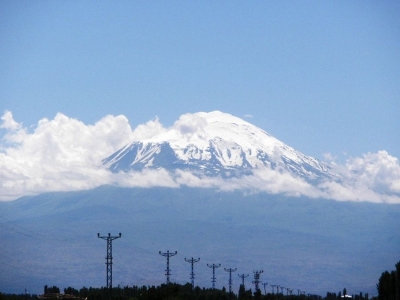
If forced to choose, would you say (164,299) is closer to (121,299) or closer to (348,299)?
(121,299)

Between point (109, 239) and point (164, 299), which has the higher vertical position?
point (109, 239)

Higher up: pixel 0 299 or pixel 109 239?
pixel 109 239

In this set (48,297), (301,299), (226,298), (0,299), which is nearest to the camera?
(0,299)

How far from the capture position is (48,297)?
4564 inches

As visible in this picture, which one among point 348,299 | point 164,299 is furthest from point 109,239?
point 348,299

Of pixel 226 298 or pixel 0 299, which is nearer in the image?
pixel 0 299

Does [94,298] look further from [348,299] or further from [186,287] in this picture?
→ [348,299]

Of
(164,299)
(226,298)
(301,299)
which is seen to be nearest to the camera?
(164,299)

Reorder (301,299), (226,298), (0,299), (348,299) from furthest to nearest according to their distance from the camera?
(348,299) < (301,299) < (226,298) < (0,299)

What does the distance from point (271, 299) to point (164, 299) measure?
3055 centimetres

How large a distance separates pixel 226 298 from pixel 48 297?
29595 mm

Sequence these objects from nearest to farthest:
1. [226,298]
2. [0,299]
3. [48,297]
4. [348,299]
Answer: [0,299], [48,297], [226,298], [348,299]

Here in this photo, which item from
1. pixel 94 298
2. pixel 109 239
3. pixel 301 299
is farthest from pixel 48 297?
pixel 301 299

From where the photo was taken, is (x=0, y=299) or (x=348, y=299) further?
(x=348, y=299)
